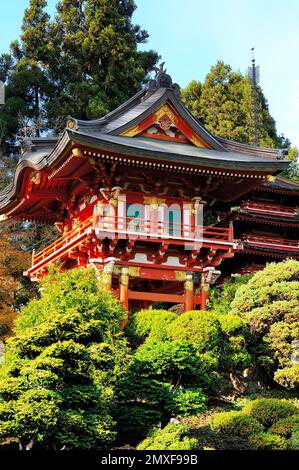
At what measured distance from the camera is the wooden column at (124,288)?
863 inches

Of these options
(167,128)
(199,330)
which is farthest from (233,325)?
(167,128)

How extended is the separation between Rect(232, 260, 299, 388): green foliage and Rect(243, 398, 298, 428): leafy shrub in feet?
8.27

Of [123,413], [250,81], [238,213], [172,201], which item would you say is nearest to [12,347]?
[123,413]

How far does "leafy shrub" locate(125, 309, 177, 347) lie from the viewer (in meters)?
19.5

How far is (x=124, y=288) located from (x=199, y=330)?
168 inches

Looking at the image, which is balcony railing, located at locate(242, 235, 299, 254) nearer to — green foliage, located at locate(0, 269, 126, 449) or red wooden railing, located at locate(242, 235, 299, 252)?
red wooden railing, located at locate(242, 235, 299, 252)

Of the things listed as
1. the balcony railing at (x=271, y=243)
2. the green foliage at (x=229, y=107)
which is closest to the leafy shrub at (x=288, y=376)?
the balcony railing at (x=271, y=243)

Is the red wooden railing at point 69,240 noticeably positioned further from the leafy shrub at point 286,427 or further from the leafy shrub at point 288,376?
the leafy shrub at point 286,427

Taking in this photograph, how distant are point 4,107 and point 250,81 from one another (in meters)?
15.6

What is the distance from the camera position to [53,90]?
40812 mm

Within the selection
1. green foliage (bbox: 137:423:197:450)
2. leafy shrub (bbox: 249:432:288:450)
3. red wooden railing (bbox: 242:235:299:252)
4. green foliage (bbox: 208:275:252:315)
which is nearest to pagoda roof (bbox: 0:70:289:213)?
green foliage (bbox: 208:275:252:315)

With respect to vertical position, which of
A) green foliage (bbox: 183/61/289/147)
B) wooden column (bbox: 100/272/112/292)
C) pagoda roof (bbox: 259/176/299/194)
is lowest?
wooden column (bbox: 100/272/112/292)

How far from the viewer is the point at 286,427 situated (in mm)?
15531

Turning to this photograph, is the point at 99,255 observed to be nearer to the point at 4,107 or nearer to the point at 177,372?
the point at 177,372
